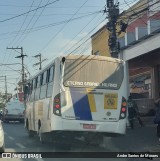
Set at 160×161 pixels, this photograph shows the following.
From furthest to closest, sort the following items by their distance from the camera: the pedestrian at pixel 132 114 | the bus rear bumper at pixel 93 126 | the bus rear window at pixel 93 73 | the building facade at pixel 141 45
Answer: the building facade at pixel 141 45
the pedestrian at pixel 132 114
the bus rear window at pixel 93 73
the bus rear bumper at pixel 93 126

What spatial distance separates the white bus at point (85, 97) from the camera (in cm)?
1373

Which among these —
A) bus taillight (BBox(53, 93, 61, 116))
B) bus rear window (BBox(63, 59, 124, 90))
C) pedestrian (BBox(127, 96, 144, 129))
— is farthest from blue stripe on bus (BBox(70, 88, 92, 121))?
pedestrian (BBox(127, 96, 144, 129))

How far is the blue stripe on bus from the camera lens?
13797mm

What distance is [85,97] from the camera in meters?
14.0

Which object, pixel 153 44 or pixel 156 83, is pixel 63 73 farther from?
pixel 156 83

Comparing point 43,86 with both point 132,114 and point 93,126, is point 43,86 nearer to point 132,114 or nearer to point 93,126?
point 93,126

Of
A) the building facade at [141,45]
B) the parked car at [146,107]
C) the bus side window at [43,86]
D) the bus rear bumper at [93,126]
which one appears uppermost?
the building facade at [141,45]

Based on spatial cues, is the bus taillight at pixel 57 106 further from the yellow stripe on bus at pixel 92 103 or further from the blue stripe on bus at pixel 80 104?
the yellow stripe on bus at pixel 92 103

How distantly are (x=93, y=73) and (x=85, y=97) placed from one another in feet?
2.76

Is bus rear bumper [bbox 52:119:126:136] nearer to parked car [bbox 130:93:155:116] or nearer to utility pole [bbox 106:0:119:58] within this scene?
utility pole [bbox 106:0:119:58]

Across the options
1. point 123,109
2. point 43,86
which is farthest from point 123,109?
point 43,86

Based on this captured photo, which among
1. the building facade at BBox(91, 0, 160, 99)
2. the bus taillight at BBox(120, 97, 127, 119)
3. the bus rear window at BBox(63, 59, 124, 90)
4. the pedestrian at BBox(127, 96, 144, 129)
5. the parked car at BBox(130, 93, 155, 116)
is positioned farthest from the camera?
the parked car at BBox(130, 93, 155, 116)

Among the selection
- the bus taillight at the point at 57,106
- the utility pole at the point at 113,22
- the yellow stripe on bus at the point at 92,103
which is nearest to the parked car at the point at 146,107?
the utility pole at the point at 113,22

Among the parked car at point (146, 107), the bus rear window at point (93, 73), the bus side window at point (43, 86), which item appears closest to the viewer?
the bus rear window at point (93, 73)
